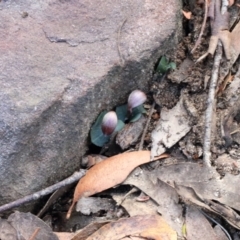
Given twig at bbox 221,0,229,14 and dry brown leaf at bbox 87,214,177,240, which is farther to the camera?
twig at bbox 221,0,229,14

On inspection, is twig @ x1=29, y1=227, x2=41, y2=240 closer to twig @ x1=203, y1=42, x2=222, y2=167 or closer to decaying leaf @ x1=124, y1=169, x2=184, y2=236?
decaying leaf @ x1=124, y1=169, x2=184, y2=236

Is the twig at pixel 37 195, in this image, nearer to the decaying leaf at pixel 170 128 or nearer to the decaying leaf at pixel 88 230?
the decaying leaf at pixel 88 230

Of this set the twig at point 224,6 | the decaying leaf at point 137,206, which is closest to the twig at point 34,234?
the decaying leaf at point 137,206

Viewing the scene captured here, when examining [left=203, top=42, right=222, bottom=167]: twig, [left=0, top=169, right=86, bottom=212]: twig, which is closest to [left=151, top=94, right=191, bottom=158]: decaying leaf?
[left=203, top=42, right=222, bottom=167]: twig

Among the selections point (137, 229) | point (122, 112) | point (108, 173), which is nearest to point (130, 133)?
point (122, 112)

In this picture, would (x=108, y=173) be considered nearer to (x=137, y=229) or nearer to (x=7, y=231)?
(x=137, y=229)

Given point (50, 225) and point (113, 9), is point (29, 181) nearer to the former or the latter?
point (50, 225)

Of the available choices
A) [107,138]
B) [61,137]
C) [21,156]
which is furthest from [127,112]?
[21,156]

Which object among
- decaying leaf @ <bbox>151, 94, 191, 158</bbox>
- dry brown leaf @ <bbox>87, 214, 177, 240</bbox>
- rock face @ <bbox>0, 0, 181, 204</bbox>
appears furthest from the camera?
decaying leaf @ <bbox>151, 94, 191, 158</bbox>
